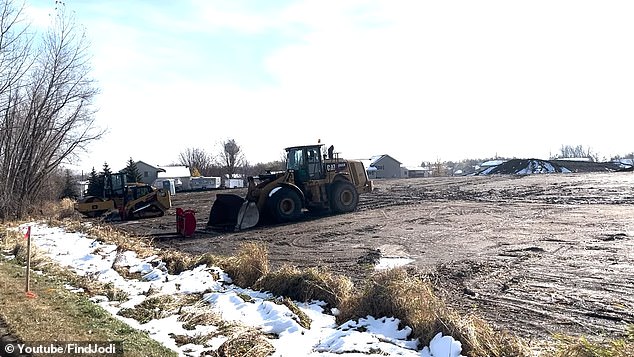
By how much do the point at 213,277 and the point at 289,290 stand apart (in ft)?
6.75

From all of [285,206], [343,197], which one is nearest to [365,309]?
[285,206]

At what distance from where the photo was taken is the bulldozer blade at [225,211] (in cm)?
1952

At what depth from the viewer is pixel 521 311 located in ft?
23.4

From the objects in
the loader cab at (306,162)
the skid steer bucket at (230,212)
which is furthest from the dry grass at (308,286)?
the loader cab at (306,162)

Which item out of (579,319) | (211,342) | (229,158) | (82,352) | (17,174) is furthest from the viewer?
(229,158)

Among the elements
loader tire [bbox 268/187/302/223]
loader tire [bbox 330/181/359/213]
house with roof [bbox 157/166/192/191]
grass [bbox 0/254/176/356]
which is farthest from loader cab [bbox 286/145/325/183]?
house with roof [bbox 157/166/192/191]

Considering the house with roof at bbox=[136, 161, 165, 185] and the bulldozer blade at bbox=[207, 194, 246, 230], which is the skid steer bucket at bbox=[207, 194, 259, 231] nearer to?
the bulldozer blade at bbox=[207, 194, 246, 230]

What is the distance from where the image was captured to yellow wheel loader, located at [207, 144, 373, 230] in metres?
19.3

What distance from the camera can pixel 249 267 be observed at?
31.2ft

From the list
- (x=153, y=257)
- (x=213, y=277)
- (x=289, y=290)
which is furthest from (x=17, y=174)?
(x=289, y=290)

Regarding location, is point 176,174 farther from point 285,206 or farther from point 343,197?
point 285,206

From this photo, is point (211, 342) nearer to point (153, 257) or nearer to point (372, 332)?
point (372, 332)

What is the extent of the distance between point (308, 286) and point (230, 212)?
11911 millimetres

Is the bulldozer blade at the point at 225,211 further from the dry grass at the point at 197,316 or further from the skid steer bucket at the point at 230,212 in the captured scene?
the dry grass at the point at 197,316
